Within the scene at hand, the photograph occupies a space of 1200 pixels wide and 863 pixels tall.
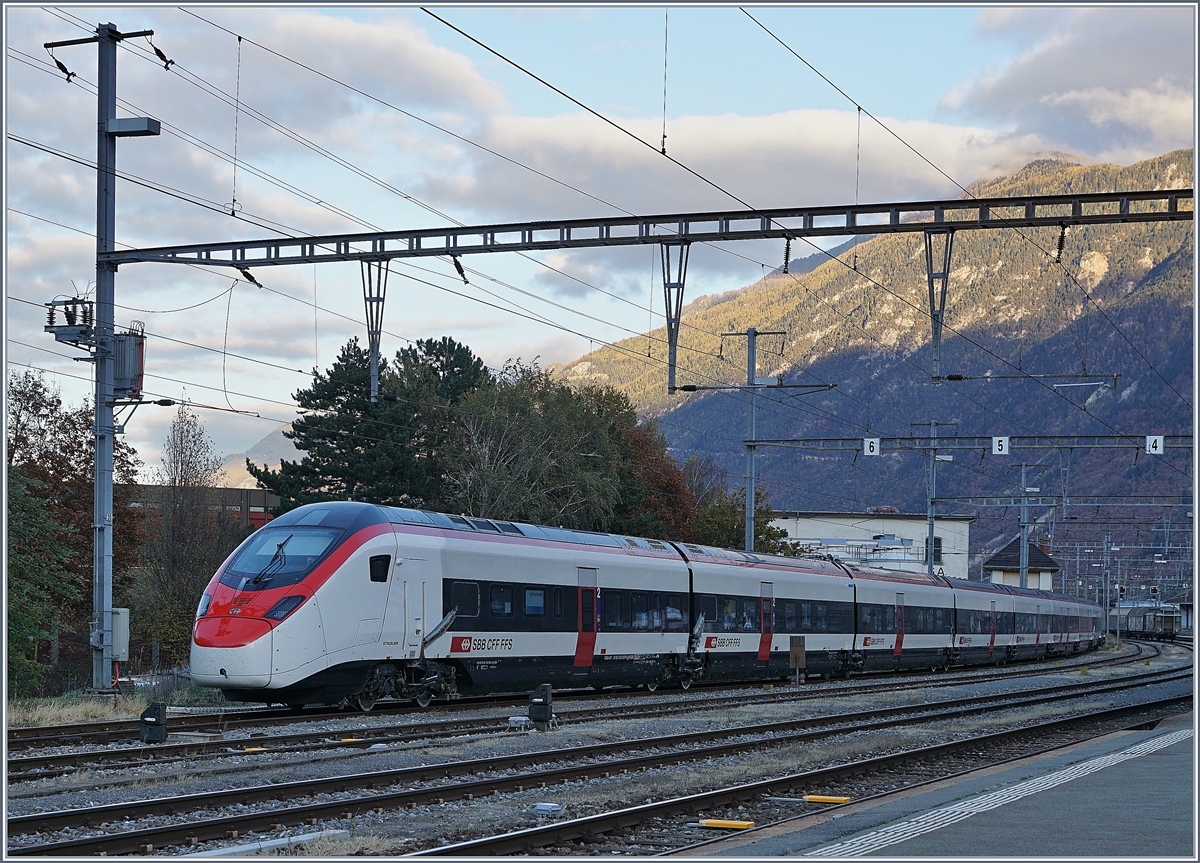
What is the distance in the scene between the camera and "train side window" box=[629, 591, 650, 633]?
30.4 metres

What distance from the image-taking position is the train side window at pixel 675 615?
31891 mm

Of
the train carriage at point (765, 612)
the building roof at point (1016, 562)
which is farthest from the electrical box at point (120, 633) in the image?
the building roof at point (1016, 562)

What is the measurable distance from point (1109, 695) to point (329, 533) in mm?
23756

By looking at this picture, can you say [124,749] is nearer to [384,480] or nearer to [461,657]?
[461,657]

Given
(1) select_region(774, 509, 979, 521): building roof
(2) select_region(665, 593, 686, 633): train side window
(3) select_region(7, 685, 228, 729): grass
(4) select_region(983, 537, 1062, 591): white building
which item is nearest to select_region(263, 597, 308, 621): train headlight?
(3) select_region(7, 685, 228, 729): grass

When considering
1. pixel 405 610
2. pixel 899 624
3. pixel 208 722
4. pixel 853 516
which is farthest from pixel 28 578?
pixel 853 516

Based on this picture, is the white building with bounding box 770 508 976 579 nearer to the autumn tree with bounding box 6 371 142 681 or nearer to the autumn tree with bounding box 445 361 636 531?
the autumn tree with bounding box 445 361 636 531

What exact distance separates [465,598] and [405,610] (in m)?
1.85

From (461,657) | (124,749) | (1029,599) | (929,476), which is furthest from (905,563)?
(124,749)

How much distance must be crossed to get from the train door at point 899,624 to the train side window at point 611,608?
19.0 meters

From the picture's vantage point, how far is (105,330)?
25.5m

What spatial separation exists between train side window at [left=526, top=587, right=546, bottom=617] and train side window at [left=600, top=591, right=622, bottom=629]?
7.67ft

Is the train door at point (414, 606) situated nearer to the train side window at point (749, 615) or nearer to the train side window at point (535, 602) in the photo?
the train side window at point (535, 602)

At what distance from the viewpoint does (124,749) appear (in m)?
16.5
